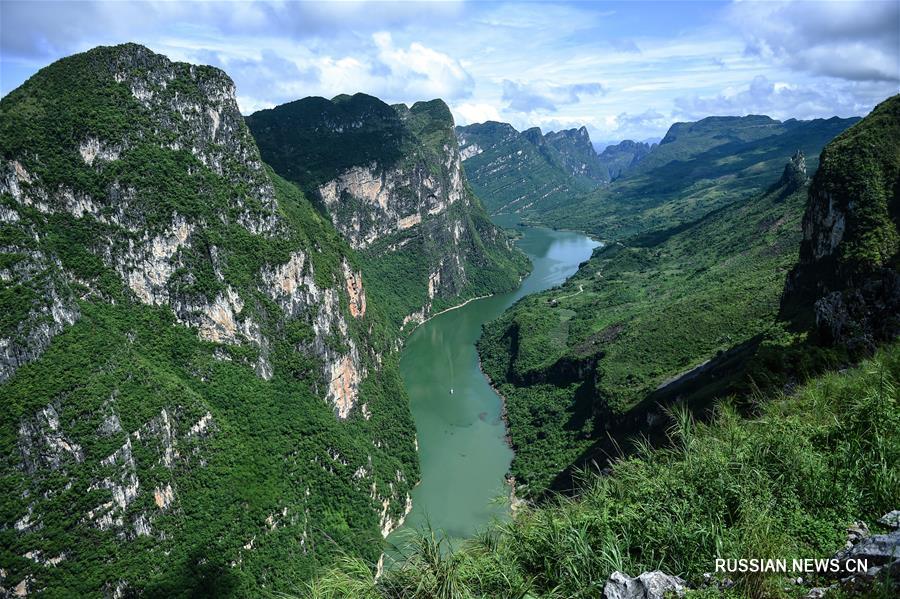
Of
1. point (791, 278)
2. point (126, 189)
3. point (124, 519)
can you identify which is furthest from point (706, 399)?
point (126, 189)

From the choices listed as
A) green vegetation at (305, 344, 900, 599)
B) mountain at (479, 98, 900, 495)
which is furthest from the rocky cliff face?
green vegetation at (305, 344, 900, 599)

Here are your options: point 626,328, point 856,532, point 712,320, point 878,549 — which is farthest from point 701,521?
point 626,328

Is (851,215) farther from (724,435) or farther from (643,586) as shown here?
(643,586)

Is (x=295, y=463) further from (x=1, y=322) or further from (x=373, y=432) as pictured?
(x=1, y=322)

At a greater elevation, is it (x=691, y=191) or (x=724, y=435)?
(x=691, y=191)

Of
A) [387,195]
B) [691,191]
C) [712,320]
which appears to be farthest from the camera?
[691,191]

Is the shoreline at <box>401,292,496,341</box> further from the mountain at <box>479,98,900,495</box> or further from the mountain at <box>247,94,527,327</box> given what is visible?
the mountain at <box>479,98,900,495</box>
